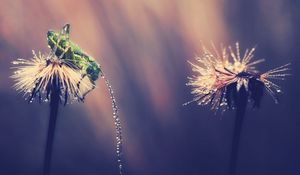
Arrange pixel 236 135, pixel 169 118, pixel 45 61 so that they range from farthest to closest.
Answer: pixel 169 118 → pixel 236 135 → pixel 45 61

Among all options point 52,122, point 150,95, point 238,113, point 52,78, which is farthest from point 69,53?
point 150,95

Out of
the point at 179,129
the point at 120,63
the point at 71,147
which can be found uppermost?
the point at 120,63

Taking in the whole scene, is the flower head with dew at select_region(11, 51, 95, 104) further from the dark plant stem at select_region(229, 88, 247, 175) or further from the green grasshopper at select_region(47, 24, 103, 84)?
the dark plant stem at select_region(229, 88, 247, 175)

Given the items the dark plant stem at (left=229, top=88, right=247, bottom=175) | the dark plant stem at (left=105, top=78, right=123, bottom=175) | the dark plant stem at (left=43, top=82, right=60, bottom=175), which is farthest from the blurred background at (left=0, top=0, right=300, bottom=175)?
Answer: the dark plant stem at (left=43, top=82, right=60, bottom=175)

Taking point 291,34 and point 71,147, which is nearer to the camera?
point 71,147

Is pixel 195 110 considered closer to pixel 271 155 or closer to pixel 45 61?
pixel 271 155

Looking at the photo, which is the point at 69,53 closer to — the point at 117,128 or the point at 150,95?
the point at 117,128

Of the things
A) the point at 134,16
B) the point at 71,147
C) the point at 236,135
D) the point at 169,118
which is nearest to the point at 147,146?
the point at 169,118
